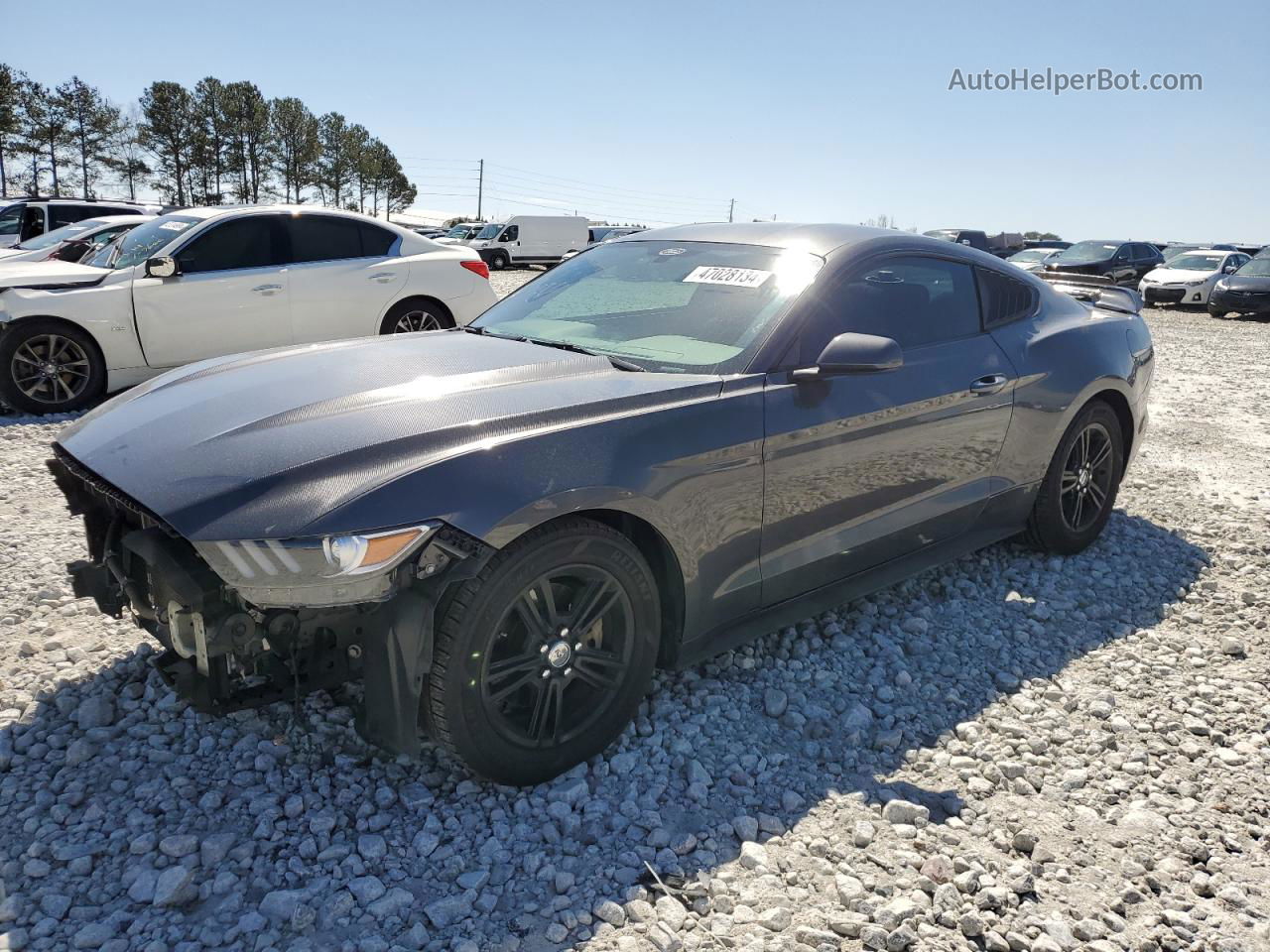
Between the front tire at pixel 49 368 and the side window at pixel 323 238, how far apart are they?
1739mm

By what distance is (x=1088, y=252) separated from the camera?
907 inches

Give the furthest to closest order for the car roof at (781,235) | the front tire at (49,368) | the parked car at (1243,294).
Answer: the parked car at (1243,294)
the front tire at (49,368)
the car roof at (781,235)

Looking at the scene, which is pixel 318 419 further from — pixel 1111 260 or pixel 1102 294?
pixel 1111 260

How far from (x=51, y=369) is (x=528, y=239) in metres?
29.5

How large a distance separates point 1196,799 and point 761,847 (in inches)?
54.4

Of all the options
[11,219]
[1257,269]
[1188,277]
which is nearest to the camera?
[11,219]

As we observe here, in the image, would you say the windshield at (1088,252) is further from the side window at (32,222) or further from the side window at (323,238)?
the side window at (32,222)

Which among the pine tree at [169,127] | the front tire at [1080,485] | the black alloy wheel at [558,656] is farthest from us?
the pine tree at [169,127]

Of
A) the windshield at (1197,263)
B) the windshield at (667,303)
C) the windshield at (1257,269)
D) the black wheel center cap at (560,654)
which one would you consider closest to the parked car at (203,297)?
the windshield at (667,303)

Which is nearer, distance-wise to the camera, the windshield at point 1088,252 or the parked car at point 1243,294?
the parked car at point 1243,294

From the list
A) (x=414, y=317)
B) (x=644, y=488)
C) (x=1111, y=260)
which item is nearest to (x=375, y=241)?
(x=414, y=317)

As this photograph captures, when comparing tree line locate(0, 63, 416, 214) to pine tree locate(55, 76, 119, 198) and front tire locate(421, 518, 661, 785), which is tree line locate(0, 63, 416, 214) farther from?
front tire locate(421, 518, 661, 785)

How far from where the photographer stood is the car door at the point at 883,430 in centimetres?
305

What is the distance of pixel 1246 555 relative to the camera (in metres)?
4.70
